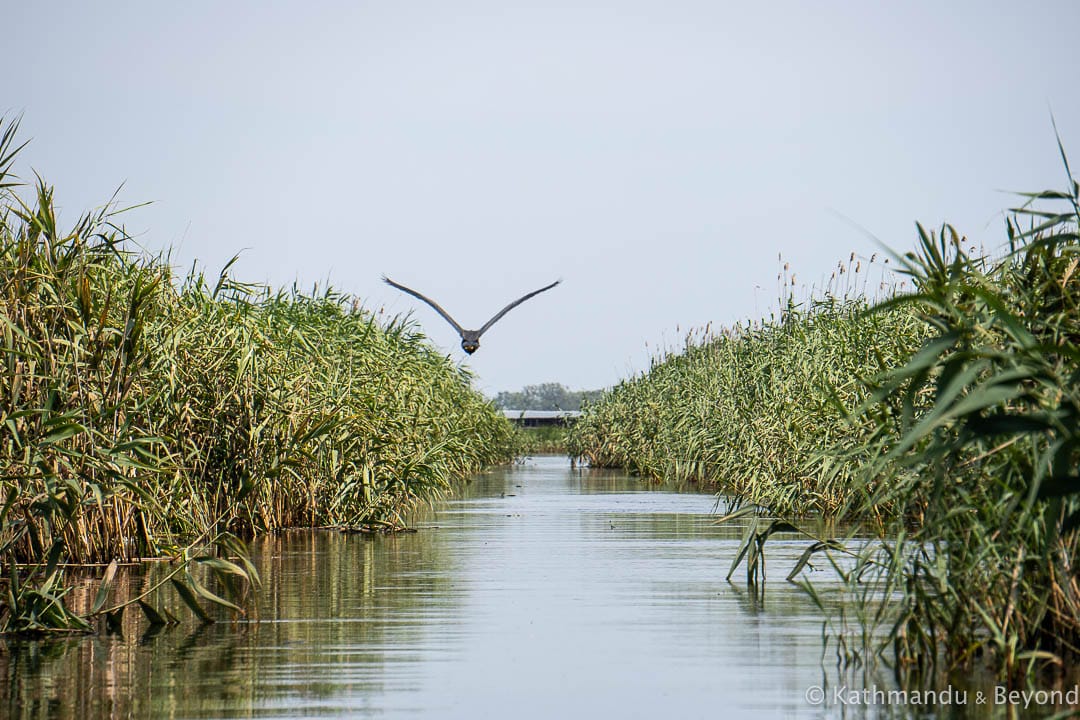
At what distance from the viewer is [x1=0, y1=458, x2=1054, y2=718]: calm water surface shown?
559 centimetres

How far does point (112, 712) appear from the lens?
211 inches

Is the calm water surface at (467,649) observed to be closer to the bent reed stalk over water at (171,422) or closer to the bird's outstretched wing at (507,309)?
the bent reed stalk over water at (171,422)

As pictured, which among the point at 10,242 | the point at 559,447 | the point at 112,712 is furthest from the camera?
the point at 559,447

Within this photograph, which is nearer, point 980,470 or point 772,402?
point 980,470

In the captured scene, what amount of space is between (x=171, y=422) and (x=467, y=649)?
17.7ft

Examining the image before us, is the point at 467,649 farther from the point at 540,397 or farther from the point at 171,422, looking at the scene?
the point at 540,397

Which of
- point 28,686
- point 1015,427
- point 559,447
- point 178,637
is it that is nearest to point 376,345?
point 178,637

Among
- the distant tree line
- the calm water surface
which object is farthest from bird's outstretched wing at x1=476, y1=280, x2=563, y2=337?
the distant tree line

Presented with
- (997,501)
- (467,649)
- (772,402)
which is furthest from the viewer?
(772,402)

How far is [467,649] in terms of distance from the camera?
22.7 feet

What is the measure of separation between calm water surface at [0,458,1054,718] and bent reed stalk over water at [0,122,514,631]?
0.49 metres

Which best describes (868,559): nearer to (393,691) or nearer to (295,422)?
(393,691)

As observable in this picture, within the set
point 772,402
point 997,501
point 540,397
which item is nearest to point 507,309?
point 772,402

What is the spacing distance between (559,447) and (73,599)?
48047 millimetres
